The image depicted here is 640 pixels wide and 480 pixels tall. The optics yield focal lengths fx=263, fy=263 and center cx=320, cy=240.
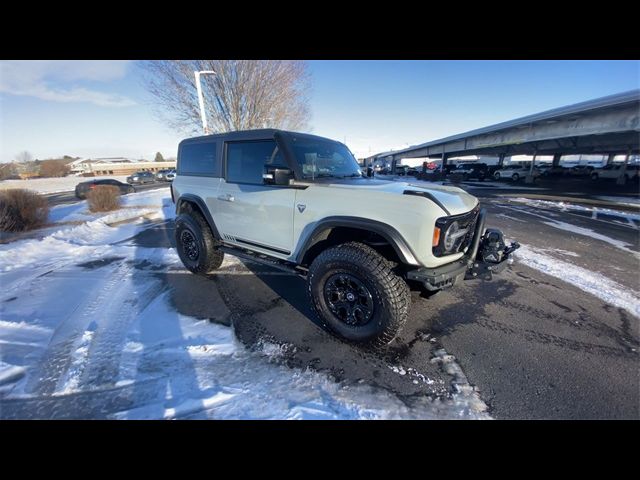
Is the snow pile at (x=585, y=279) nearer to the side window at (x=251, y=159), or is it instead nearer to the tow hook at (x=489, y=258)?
the tow hook at (x=489, y=258)

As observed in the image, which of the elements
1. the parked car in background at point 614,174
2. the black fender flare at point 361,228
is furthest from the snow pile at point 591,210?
the parked car in background at point 614,174

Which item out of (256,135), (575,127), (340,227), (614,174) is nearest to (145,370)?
(340,227)

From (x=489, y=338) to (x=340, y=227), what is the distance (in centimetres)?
202

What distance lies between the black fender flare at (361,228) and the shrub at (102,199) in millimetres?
12203

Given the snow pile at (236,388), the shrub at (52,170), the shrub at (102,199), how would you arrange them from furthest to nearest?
the shrub at (52,170), the shrub at (102,199), the snow pile at (236,388)

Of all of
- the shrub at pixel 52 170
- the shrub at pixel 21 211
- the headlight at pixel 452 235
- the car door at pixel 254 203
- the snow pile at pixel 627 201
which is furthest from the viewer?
the shrub at pixel 52 170

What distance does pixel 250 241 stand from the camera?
3.61m

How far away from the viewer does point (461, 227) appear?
2652 millimetres

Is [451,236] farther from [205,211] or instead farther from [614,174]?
[614,174]

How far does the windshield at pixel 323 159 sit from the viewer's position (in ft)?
10.4

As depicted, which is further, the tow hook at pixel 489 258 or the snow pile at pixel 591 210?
the snow pile at pixel 591 210

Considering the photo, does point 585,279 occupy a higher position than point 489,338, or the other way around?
point 585,279

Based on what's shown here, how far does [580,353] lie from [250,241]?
3.83 m
